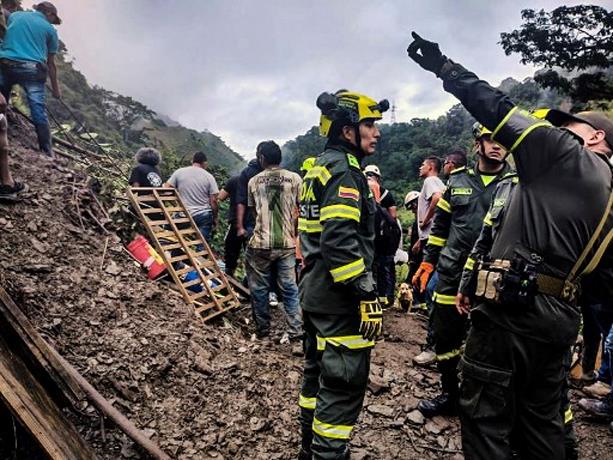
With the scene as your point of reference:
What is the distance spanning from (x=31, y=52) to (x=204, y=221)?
3.16 metres

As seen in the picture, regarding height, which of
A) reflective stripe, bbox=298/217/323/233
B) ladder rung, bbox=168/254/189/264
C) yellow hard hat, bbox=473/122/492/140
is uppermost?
yellow hard hat, bbox=473/122/492/140

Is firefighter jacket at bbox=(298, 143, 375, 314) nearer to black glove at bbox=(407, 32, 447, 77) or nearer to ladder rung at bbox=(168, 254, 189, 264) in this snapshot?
black glove at bbox=(407, 32, 447, 77)

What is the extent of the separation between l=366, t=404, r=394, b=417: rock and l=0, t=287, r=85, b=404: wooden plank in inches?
86.5

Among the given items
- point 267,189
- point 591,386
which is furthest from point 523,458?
point 267,189

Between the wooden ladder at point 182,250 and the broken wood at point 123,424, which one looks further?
the wooden ladder at point 182,250

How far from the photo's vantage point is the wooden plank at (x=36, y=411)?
1.65 metres

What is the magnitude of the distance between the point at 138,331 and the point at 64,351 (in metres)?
0.68

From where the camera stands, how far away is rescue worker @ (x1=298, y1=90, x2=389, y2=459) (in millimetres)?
2184

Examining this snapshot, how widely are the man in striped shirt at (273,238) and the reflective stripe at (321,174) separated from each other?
6.94 feet

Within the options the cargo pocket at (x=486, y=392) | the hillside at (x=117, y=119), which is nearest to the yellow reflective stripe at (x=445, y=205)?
the cargo pocket at (x=486, y=392)

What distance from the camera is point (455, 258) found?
3.11 metres

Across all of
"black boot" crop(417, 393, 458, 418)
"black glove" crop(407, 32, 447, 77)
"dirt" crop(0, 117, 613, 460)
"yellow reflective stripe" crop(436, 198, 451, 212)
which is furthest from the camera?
"yellow reflective stripe" crop(436, 198, 451, 212)

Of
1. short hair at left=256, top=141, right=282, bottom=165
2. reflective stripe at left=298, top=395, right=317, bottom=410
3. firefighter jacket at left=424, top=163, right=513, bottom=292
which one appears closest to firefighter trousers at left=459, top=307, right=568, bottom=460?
reflective stripe at left=298, top=395, right=317, bottom=410

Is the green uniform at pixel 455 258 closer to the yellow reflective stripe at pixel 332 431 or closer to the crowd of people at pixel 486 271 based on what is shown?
the crowd of people at pixel 486 271
